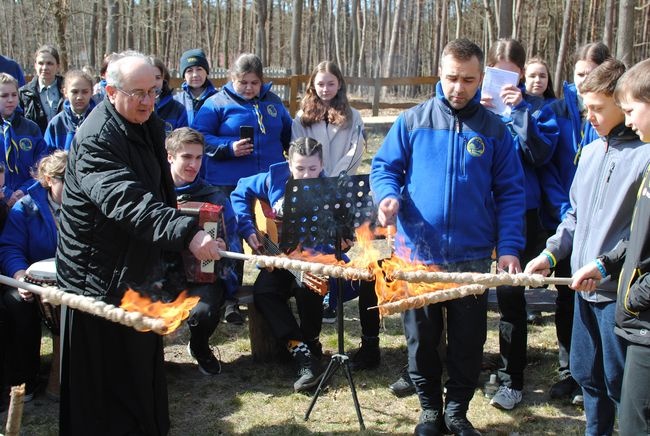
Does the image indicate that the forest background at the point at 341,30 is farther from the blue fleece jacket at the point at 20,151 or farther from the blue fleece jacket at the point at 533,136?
the blue fleece jacket at the point at 533,136

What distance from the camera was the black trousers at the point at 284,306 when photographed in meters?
5.34

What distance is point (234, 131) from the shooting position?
6.47 meters

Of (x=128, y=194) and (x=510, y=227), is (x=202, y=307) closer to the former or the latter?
(x=128, y=194)

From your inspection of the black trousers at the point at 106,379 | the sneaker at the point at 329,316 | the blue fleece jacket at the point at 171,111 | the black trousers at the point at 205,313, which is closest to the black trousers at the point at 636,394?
the black trousers at the point at 106,379

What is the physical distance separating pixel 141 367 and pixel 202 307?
126cm

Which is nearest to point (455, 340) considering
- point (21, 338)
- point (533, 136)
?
point (533, 136)

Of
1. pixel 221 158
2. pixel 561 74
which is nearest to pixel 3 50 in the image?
pixel 561 74

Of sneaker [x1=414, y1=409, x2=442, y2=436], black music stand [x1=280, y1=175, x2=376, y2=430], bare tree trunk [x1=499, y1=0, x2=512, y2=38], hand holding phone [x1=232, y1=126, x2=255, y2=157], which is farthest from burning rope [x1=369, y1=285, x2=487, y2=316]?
bare tree trunk [x1=499, y1=0, x2=512, y2=38]

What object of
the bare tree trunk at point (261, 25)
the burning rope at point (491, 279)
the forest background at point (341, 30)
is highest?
the forest background at point (341, 30)

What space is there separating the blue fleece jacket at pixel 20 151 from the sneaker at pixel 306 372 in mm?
2912

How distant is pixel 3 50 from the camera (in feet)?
149

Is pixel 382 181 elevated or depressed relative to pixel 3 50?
depressed

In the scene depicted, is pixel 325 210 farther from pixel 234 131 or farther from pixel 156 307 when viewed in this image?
pixel 234 131

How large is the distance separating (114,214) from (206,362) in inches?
93.5
